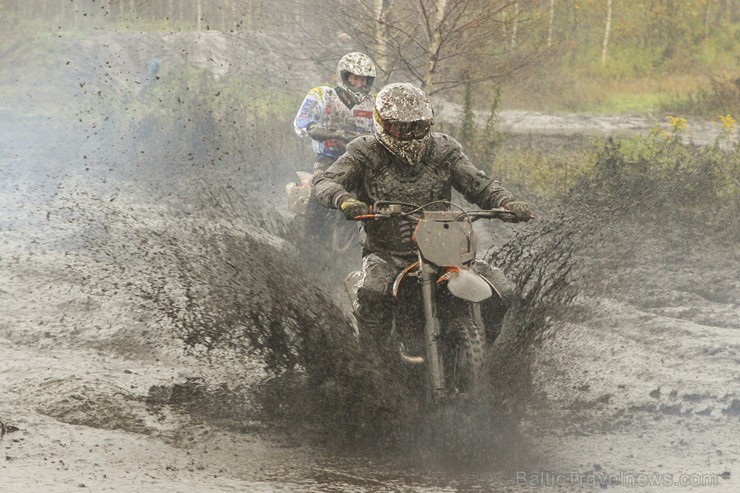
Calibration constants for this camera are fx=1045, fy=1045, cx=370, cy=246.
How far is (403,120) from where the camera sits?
6551 mm

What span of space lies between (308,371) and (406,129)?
1.80 metres

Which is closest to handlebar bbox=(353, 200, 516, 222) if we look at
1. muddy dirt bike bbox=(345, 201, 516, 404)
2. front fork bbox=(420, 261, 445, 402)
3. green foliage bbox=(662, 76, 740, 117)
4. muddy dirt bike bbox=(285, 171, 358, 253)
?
muddy dirt bike bbox=(345, 201, 516, 404)

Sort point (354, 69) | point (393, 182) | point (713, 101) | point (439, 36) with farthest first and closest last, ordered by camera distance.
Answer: point (713, 101) < point (439, 36) < point (354, 69) < point (393, 182)

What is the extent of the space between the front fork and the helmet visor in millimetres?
1004

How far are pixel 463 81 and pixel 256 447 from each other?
10.4m

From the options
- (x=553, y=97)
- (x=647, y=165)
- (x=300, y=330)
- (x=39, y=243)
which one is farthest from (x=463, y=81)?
(x=553, y=97)

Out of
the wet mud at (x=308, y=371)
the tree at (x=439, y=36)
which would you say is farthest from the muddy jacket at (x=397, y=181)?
the tree at (x=439, y=36)

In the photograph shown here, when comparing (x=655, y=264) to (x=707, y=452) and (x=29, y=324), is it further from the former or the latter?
(x=29, y=324)

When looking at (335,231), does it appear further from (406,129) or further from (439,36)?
(439,36)

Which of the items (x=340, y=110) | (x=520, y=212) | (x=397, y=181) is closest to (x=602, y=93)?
(x=340, y=110)

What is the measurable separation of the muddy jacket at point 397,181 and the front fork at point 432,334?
618mm

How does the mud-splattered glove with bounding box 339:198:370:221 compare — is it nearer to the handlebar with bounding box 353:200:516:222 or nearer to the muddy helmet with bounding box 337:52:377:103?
the handlebar with bounding box 353:200:516:222

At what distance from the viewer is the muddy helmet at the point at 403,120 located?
6.56 meters

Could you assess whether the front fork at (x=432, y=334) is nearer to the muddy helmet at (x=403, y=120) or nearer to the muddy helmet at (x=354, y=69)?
the muddy helmet at (x=403, y=120)
